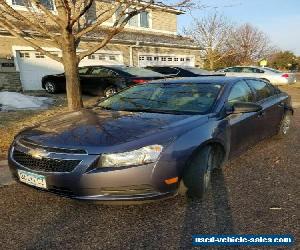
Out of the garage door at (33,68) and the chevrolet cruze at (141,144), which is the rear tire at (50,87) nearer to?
the garage door at (33,68)

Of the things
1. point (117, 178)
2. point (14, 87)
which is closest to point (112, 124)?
point (117, 178)

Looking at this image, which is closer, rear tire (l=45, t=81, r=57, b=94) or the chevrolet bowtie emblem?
the chevrolet bowtie emblem

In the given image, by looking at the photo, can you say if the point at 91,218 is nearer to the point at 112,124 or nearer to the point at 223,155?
the point at 112,124

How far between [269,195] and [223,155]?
726mm

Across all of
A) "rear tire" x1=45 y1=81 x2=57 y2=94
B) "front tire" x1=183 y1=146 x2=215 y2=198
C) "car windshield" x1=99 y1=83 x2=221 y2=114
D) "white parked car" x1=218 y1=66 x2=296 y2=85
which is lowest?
"white parked car" x1=218 y1=66 x2=296 y2=85

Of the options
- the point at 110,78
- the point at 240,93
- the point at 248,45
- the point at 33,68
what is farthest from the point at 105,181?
the point at 248,45

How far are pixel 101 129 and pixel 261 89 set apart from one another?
130 inches

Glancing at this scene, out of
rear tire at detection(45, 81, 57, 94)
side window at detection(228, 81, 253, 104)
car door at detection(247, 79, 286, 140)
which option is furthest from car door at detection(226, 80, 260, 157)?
rear tire at detection(45, 81, 57, 94)

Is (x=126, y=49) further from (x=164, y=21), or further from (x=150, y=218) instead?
(x=150, y=218)

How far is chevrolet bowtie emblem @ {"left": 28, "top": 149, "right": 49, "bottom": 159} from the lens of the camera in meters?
3.08

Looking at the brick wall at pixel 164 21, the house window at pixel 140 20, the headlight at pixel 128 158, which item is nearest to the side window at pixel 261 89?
the headlight at pixel 128 158

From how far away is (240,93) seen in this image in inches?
185

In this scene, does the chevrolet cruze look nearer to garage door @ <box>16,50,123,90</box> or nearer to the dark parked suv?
the dark parked suv

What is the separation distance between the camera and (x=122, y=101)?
181 inches
